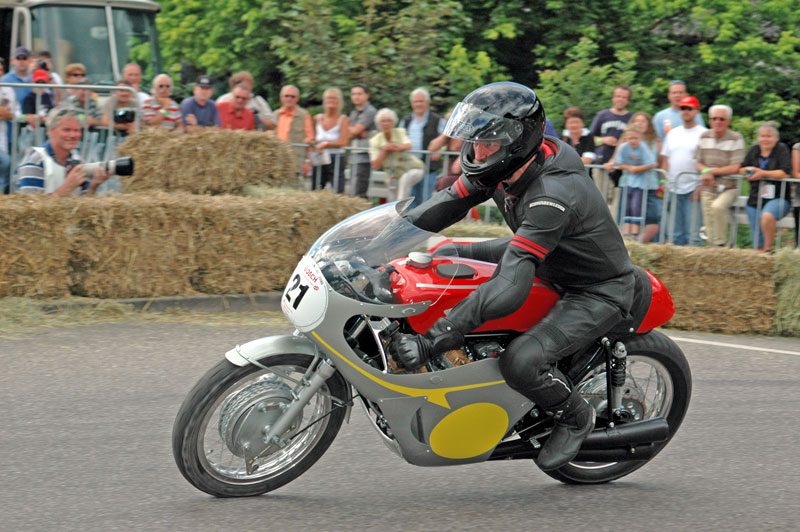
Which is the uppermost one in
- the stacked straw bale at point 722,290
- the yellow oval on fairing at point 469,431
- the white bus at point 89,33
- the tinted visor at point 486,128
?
the white bus at point 89,33

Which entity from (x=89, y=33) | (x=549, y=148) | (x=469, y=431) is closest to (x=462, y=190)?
(x=549, y=148)

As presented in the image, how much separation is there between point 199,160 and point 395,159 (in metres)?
2.07

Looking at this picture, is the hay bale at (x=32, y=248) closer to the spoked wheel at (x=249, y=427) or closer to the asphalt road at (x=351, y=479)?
the asphalt road at (x=351, y=479)

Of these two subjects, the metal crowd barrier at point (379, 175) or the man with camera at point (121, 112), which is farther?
the metal crowd barrier at point (379, 175)

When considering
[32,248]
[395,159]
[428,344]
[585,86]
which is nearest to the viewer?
[428,344]

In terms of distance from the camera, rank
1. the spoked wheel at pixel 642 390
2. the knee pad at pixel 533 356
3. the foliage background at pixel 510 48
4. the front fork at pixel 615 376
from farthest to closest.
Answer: the foliage background at pixel 510 48, the spoked wheel at pixel 642 390, the front fork at pixel 615 376, the knee pad at pixel 533 356

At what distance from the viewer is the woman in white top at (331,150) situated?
12.0 metres

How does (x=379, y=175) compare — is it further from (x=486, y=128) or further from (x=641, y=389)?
(x=486, y=128)

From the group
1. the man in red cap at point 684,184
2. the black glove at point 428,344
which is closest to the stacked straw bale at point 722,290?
the man in red cap at point 684,184

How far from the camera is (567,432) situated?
4.92 m

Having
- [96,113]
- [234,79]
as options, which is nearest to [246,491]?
[96,113]

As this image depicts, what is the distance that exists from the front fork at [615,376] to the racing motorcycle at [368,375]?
0.02m

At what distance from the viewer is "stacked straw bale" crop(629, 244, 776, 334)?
9.48m

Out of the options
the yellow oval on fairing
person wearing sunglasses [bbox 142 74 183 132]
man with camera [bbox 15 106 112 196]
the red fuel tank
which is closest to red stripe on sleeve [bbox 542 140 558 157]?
the red fuel tank
